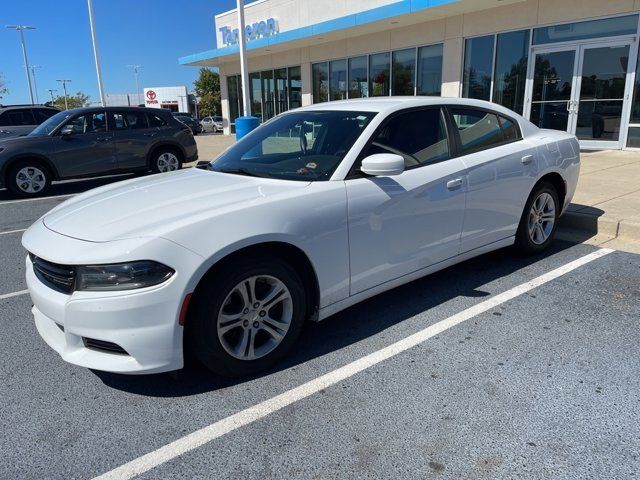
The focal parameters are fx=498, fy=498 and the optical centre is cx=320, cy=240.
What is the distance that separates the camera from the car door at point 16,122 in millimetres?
12664

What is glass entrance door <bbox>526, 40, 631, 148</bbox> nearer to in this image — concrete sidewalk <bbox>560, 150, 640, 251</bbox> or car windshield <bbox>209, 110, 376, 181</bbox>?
concrete sidewalk <bbox>560, 150, 640, 251</bbox>

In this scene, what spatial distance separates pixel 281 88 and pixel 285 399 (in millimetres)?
20482

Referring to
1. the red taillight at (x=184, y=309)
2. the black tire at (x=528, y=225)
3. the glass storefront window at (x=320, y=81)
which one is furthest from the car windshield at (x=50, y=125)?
the glass storefront window at (x=320, y=81)

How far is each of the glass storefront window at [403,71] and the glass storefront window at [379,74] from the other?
287mm

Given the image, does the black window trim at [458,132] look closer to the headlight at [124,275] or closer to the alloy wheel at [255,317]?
the alloy wheel at [255,317]

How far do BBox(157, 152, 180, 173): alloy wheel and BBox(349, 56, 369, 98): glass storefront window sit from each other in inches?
337

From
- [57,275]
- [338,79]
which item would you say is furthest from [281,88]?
[57,275]

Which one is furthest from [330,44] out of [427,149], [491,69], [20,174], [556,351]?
[556,351]

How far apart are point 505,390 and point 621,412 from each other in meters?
0.56

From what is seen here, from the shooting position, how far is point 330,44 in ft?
60.7

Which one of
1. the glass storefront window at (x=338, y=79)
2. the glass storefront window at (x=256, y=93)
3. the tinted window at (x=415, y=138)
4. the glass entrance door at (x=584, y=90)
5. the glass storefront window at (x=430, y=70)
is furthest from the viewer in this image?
the glass storefront window at (x=256, y=93)

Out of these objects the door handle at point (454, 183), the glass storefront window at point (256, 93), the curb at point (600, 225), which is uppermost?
the glass storefront window at point (256, 93)

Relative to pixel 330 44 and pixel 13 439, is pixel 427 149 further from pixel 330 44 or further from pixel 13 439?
pixel 330 44

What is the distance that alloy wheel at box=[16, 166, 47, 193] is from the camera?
9.37m
